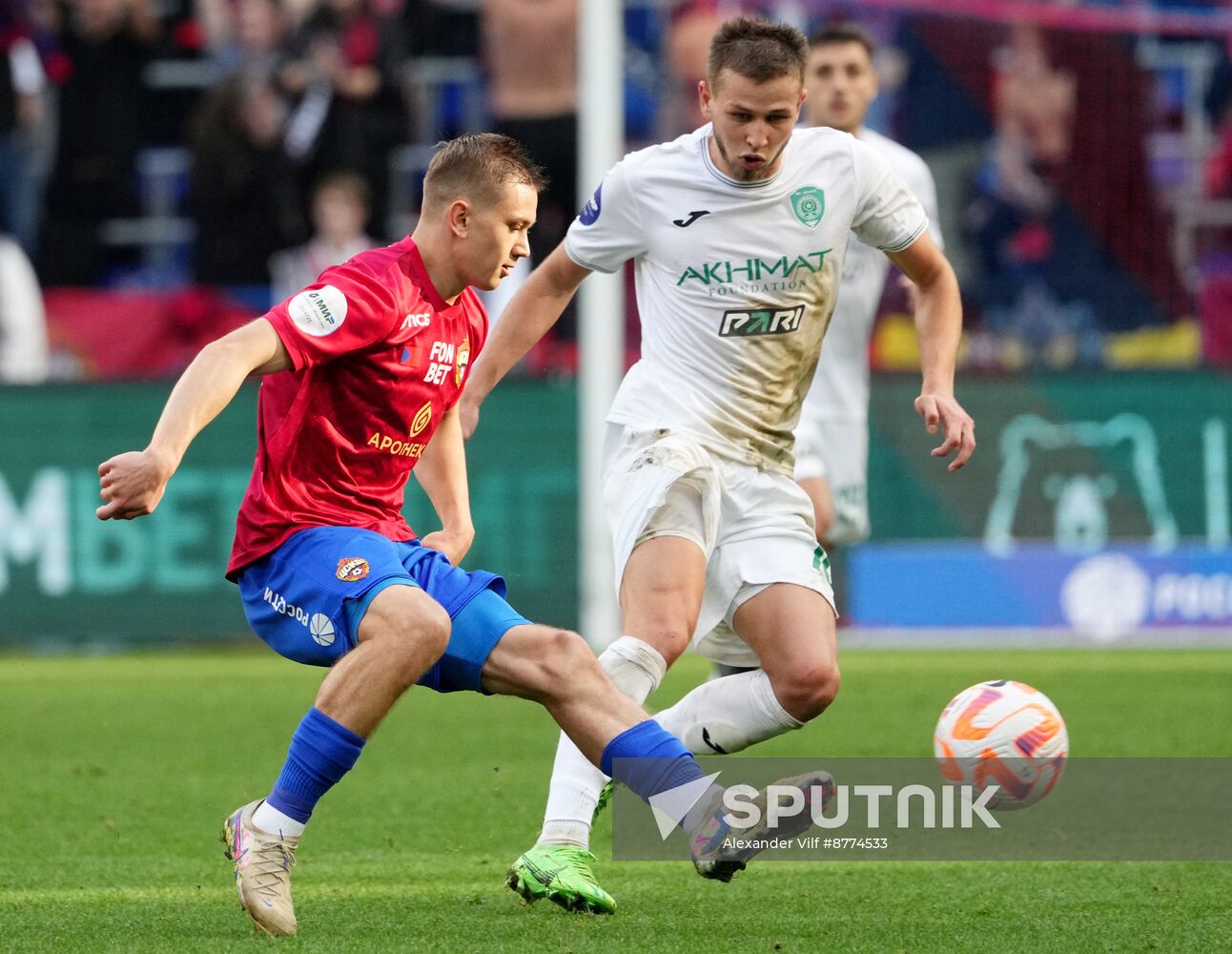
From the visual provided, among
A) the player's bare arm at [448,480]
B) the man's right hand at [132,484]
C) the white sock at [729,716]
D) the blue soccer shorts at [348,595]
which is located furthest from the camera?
the white sock at [729,716]

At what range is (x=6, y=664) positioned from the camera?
11656 mm

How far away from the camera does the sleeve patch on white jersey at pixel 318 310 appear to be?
4480mm

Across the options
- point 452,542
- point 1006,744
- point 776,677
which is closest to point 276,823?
point 452,542

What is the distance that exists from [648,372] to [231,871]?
172 cm

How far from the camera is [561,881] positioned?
4.71 metres

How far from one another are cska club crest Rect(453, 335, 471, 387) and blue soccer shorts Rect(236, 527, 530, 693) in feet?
1.42

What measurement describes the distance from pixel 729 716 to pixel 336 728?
135cm

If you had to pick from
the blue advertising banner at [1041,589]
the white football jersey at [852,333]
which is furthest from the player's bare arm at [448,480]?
the blue advertising banner at [1041,589]

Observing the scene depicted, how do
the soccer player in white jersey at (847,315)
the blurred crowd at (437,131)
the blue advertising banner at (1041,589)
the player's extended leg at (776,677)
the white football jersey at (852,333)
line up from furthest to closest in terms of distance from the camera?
the blurred crowd at (437,131), the blue advertising banner at (1041,589), the white football jersey at (852,333), the soccer player in white jersey at (847,315), the player's extended leg at (776,677)

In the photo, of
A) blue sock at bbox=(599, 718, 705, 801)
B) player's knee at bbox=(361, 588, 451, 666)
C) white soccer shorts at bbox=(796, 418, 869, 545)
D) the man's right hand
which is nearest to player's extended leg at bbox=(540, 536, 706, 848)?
blue sock at bbox=(599, 718, 705, 801)

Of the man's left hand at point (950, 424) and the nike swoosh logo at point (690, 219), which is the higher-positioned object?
the nike swoosh logo at point (690, 219)

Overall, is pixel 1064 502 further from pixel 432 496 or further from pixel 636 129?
pixel 432 496

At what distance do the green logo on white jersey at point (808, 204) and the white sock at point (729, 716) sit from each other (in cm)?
120

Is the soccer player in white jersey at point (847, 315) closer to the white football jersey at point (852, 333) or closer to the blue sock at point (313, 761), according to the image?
the white football jersey at point (852, 333)
